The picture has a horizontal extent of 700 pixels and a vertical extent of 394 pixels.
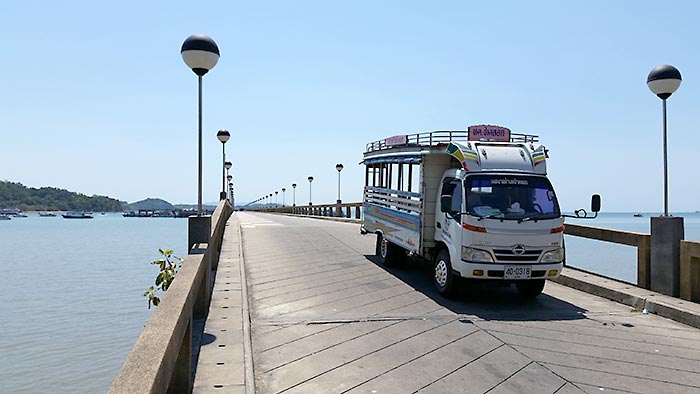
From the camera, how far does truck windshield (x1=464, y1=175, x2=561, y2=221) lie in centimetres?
859

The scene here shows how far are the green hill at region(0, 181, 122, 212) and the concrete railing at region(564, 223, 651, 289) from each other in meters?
171

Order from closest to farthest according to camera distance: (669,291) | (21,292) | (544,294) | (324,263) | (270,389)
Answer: (270,389)
(669,291)
(544,294)
(324,263)
(21,292)

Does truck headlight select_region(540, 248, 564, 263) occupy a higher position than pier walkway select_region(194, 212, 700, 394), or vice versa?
truck headlight select_region(540, 248, 564, 263)

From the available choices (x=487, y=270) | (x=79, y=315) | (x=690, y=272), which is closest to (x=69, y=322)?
(x=79, y=315)

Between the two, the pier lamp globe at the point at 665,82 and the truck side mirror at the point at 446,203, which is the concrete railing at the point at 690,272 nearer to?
the pier lamp globe at the point at 665,82

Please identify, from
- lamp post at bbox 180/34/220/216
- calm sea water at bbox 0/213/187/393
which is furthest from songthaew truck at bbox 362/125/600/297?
calm sea water at bbox 0/213/187/393

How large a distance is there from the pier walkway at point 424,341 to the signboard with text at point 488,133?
285 centimetres

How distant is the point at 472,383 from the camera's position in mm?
5102

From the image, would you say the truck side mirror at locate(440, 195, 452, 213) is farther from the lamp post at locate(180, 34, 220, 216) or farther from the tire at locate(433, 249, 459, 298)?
the lamp post at locate(180, 34, 220, 216)

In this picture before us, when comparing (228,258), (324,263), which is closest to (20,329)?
(228,258)

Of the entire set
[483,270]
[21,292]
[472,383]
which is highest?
[483,270]

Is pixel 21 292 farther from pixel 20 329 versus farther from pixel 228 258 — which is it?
pixel 228 258

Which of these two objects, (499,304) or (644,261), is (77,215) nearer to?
(499,304)

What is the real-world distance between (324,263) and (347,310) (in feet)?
15.3
